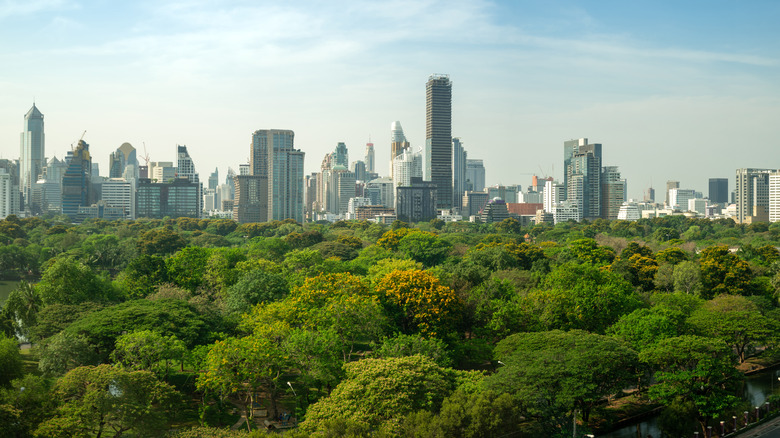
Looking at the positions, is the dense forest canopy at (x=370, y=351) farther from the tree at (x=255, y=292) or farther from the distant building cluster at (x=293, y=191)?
the distant building cluster at (x=293, y=191)

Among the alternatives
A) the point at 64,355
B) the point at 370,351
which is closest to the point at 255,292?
the point at 370,351

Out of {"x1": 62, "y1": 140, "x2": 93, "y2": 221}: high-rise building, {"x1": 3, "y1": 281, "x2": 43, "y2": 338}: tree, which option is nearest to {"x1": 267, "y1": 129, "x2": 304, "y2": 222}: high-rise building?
{"x1": 62, "y1": 140, "x2": 93, "y2": 221}: high-rise building

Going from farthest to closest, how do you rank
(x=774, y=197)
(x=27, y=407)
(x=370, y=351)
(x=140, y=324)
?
1. (x=774, y=197)
2. (x=370, y=351)
3. (x=140, y=324)
4. (x=27, y=407)

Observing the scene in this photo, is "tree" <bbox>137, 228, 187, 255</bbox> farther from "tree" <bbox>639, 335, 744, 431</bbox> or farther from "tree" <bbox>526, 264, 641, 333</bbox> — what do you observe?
"tree" <bbox>639, 335, 744, 431</bbox>

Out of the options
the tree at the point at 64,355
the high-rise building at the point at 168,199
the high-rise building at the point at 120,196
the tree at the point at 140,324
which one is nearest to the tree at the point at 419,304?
the tree at the point at 140,324

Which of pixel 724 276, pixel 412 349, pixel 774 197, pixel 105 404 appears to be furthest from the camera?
pixel 774 197

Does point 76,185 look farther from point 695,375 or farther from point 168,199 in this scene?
point 695,375

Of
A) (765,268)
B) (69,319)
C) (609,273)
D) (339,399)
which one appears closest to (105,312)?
(69,319)
